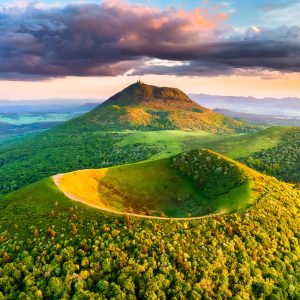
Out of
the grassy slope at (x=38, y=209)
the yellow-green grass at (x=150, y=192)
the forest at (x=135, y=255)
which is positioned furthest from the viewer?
the yellow-green grass at (x=150, y=192)

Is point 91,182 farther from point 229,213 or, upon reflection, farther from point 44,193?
point 229,213

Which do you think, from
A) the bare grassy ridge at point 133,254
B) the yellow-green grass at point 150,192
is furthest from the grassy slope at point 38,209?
the yellow-green grass at point 150,192

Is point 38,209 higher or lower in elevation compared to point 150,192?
higher

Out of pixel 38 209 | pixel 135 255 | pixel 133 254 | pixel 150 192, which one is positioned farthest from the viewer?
pixel 150 192

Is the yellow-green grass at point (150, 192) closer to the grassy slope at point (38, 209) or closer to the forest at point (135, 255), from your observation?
the grassy slope at point (38, 209)

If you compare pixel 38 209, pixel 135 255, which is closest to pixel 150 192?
pixel 38 209

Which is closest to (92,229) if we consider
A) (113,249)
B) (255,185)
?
(113,249)

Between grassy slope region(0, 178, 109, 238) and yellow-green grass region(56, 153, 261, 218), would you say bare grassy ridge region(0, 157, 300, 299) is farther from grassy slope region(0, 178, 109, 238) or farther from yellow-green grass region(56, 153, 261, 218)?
yellow-green grass region(56, 153, 261, 218)

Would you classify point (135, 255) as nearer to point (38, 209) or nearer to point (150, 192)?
point (38, 209)

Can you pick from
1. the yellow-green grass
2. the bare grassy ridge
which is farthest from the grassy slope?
the yellow-green grass
